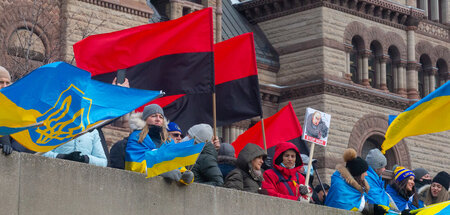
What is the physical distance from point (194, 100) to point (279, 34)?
21233mm

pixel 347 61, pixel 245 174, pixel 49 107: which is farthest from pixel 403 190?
Answer: pixel 347 61

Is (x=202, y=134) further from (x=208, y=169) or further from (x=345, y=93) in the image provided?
(x=345, y=93)

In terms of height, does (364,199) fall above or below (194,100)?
below

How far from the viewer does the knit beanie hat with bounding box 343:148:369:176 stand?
13.5 metres

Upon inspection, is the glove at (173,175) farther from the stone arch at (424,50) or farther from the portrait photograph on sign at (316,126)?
the stone arch at (424,50)

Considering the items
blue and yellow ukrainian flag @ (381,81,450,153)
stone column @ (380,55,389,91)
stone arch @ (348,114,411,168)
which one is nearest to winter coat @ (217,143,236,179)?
blue and yellow ukrainian flag @ (381,81,450,153)

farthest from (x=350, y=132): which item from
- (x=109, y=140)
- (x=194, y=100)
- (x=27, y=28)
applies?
(x=194, y=100)

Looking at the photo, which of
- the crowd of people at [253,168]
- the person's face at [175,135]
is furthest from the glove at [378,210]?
the person's face at [175,135]

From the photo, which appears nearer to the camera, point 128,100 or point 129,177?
point 129,177

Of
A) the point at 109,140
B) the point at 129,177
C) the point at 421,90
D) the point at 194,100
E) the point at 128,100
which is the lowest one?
the point at 129,177

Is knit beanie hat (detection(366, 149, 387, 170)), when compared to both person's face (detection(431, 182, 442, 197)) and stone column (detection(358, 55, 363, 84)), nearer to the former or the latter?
person's face (detection(431, 182, 442, 197))

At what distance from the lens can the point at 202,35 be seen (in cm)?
1566

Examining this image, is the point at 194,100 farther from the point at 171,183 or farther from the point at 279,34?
the point at 279,34

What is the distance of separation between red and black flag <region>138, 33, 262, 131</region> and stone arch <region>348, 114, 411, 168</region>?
18.1 meters
